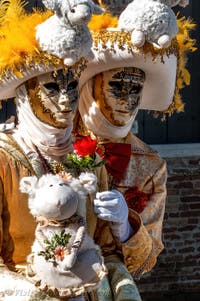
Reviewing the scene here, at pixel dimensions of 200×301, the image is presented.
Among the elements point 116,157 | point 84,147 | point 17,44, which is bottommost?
point 116,157

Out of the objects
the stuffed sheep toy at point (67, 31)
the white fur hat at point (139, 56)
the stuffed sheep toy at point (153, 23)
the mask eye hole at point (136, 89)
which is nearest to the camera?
the stuffed sheep toy at point (67, 31)

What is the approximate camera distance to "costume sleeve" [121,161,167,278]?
306 cm

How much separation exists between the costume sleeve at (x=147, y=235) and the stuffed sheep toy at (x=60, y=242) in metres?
0.36

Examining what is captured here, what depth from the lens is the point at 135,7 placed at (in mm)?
3297

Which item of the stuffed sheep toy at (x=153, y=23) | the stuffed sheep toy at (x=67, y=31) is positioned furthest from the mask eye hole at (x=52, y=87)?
the stuffed sheep toy at (x=153, y=23)

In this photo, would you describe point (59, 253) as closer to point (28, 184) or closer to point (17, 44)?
point (28, 184)

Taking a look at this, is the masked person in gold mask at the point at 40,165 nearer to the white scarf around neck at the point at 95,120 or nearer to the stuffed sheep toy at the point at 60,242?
the stuffed sheep toy at the point at 60,242

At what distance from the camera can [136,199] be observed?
3506 millimetres

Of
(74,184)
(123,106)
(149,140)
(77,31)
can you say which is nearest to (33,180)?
(74,184)

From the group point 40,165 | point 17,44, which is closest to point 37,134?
point 40,165

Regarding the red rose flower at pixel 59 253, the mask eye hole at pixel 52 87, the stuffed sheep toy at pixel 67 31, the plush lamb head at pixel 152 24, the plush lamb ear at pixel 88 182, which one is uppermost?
the stuffed sheep toy at pixel 67 31

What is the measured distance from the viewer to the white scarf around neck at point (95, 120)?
351 centimetres

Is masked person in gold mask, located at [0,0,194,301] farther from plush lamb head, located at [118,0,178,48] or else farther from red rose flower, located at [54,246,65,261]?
plush lamb head, located at [118,0,178,48]

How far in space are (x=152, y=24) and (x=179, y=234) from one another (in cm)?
298
